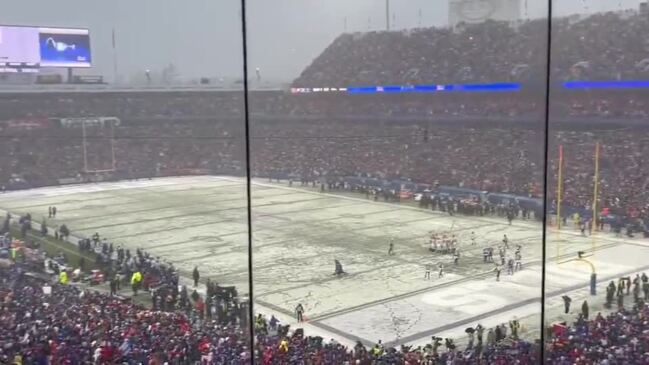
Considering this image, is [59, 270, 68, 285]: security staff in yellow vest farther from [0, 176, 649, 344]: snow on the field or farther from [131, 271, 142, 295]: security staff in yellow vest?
[0, 176, 649, 344]: snow on the field

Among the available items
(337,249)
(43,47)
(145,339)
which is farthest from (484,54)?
(145,339)

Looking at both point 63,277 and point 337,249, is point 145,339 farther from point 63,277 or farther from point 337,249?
point 337,249

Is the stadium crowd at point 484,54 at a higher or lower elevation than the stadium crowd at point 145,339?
higher

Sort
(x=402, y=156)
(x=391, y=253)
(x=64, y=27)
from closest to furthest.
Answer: (x=64, y=27) → (x=391, y=253) → (x=402, y=156)

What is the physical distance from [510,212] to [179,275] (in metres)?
3.41

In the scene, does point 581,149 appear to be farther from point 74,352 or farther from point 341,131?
point 74,352

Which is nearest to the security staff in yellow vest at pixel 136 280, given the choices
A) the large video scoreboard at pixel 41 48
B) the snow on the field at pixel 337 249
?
the snow on the field at pixel 337 249

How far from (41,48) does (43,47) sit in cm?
2

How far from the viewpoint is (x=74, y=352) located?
9.01ft

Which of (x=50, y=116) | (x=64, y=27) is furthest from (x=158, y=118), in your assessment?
(x=64, y=27)

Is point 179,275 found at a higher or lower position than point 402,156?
lower

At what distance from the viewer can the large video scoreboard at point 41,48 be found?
3.94m

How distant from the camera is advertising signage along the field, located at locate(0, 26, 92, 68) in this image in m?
3.93

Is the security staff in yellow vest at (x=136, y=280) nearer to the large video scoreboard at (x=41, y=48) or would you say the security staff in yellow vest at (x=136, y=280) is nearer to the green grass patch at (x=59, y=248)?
the green grass patch at (x=59, y=248)
